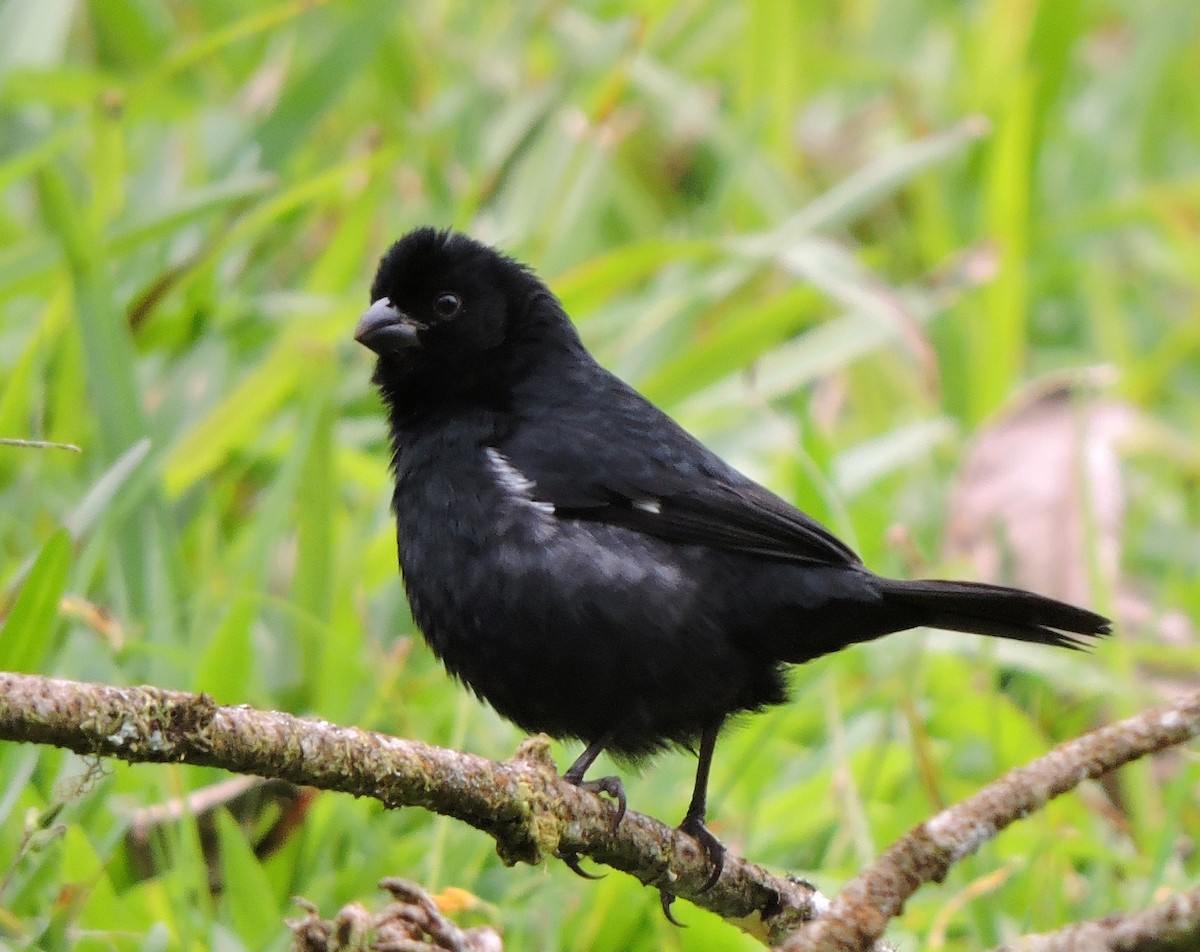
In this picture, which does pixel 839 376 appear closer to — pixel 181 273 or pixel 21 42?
pixel 181 273

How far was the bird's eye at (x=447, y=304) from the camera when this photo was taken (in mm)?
3641

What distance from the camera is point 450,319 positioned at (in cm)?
362

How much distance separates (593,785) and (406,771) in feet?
2.85

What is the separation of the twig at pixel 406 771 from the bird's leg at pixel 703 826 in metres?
0.02

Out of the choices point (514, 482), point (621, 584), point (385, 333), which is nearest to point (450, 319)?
point (385, 333)

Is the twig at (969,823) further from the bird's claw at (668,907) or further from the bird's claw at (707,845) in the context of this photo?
the bird's claw at (668,907)

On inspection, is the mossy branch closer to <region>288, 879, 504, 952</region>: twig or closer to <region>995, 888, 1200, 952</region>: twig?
<region>995, 888, 1200, 952</region>: twig

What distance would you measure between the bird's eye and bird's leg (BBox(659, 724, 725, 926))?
109cm

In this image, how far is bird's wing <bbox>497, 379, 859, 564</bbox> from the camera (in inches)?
122

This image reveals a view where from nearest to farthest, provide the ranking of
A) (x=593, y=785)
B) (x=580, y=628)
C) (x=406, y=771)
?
(x=406, y=771) < (x=593, y=785) < (x=580, y=628)

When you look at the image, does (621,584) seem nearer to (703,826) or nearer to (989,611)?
(703,826)

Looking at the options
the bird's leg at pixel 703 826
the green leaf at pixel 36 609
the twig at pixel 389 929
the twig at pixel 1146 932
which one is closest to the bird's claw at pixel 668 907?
the bird's leg at pixel 703 826

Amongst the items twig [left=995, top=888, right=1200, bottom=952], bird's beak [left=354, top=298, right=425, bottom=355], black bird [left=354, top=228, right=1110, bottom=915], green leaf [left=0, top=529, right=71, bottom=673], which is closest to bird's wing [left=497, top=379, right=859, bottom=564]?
black bird [left=354, top=228, right=1110, bottom=915]

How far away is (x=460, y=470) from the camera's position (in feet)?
10.5
